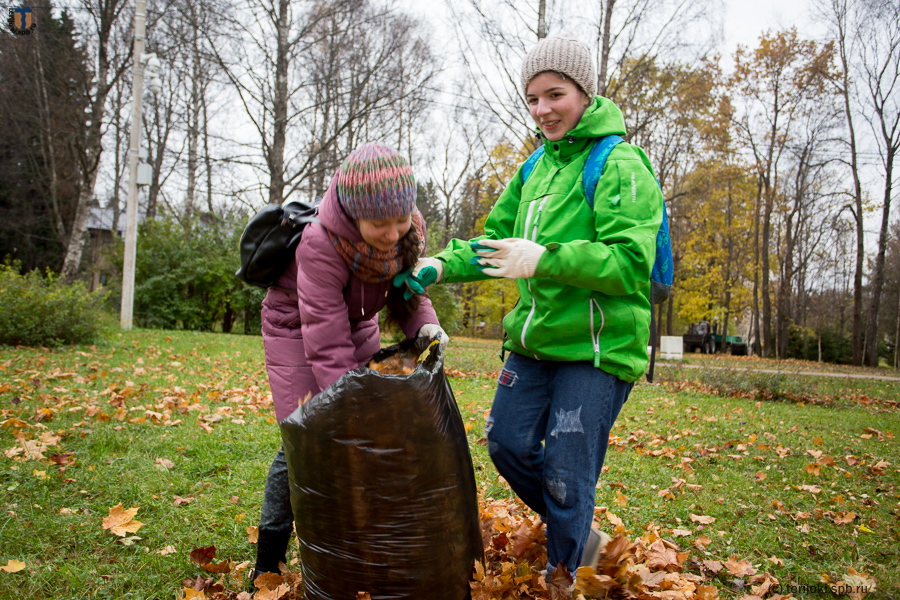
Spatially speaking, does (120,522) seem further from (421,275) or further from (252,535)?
(421,275)

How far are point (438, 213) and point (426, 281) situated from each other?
2691 centimetres

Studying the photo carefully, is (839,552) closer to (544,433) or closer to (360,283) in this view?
(544,433)

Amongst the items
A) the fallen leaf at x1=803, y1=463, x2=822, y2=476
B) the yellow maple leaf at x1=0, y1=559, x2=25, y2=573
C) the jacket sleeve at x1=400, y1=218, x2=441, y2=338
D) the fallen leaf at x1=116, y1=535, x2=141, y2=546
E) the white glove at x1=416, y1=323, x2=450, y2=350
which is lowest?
the fallen leaf at x1=116, y1=535, x2=141, y2=546

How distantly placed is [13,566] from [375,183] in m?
2.00

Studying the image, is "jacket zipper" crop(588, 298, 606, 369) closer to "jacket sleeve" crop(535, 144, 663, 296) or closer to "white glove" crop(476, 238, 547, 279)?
"jacket sleeve" crop(535, 144, 663, 296)

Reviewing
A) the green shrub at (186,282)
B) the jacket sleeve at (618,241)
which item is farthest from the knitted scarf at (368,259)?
the green shrub at (186,282)

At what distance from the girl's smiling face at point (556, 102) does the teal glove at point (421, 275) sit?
1.91ft

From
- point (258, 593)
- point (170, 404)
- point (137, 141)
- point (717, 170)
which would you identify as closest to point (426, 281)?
point (258, 593)

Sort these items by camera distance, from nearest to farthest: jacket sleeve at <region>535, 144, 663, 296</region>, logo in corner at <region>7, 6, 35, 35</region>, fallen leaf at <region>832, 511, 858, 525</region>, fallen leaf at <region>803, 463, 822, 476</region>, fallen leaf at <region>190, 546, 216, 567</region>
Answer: jacket sleeve at <region>535, 144, 663, 296</region>
fallen leaf at <region>190, 546, 216, 567</region>
fallen leaf at <region>832, 511, 858, 525</region>
fallen leaf at <region>803, 463, 822, 476</region>
logo in corner at <region>7, 6, 35, 35</region>

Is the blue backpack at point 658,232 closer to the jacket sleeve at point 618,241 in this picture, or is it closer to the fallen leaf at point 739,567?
the jacket sleeve at point 618,241

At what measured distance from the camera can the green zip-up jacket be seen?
166 cm

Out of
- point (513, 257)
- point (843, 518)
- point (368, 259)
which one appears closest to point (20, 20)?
point (368, 259)

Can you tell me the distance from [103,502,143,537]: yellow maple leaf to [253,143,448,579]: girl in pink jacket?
809 millimetres

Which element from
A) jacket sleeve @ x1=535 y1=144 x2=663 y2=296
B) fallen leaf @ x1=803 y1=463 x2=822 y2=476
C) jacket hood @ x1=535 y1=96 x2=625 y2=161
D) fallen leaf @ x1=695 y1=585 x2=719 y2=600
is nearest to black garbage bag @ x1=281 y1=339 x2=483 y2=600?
jacket sleeve @ x1=535 y1=144 x2=663 y2=296
